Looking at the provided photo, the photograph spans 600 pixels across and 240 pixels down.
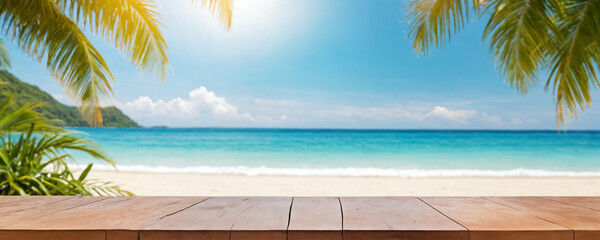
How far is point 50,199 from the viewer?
4.43 feet

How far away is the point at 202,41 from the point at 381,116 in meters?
16.4

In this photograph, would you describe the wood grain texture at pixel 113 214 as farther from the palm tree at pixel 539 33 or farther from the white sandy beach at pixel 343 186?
the white sandy beach at pixel 343 186

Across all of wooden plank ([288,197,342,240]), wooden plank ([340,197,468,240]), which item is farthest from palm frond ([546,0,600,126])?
wooden plank ([288,197,342,240])

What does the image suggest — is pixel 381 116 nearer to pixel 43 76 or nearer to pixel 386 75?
pixel 386 75

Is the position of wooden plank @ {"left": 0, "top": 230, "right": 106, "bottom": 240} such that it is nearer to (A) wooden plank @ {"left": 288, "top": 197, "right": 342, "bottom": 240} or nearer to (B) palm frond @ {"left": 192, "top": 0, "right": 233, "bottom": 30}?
(A) wooden plank @ {"left": 288, "top": 197, "right": 342, "bottom": 240}

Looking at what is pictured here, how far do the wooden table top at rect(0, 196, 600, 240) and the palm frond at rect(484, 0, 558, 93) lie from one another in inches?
100

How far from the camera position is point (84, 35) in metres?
3.46

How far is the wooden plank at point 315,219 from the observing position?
2.97 ft

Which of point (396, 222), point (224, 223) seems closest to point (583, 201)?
point (396, 222)

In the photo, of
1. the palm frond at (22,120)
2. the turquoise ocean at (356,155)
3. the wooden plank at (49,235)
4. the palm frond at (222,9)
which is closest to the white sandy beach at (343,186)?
the palm frond at (22,120)

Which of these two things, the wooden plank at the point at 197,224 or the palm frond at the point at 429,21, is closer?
the wooden plank at the point at 197,224

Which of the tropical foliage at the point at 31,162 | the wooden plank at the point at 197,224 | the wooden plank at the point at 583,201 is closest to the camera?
the wooden plank at the point at 197,224

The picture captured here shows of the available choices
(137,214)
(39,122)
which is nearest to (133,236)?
(137,214)

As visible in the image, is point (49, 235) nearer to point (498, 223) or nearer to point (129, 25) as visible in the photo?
point (498, 223)
